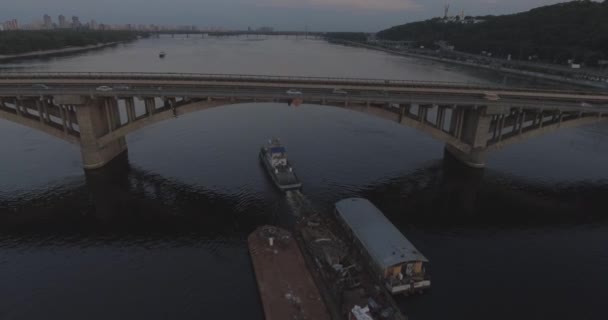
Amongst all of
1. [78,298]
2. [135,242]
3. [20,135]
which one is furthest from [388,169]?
[20,135]

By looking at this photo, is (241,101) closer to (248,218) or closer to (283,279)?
(248,218)

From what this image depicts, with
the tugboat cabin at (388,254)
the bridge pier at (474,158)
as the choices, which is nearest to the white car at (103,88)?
the tugboat cabin at (388,254)

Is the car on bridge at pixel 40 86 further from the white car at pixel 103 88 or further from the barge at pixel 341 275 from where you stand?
the barge at pixel 341 275

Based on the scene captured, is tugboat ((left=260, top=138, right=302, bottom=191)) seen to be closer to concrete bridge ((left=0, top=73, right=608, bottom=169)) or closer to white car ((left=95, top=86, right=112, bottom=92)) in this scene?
concrete bridge ((left=0, top=73, right=608, bottom=169))

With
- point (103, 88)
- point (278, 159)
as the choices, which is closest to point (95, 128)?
point (103, 88)

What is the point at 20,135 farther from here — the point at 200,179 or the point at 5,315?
the point at 5,315
